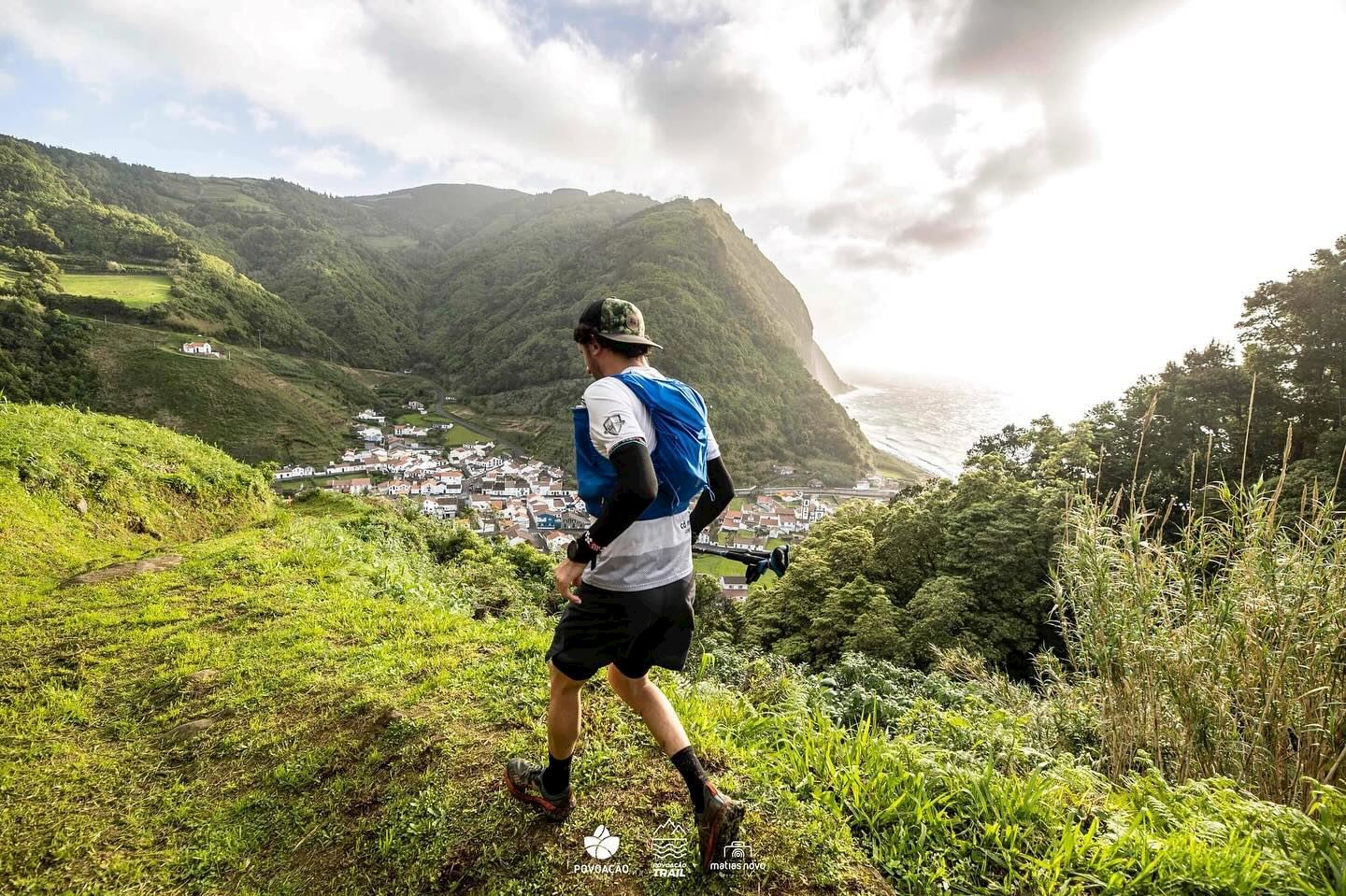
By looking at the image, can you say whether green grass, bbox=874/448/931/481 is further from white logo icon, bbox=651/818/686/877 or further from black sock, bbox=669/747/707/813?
black sock, bbox=669/747/707/813

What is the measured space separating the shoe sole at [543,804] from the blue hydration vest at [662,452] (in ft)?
4.74

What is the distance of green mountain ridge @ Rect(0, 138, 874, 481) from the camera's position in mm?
79438

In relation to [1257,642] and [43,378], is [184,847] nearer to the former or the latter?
[1257,642]

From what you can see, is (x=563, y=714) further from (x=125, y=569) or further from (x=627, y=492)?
(x=125, y=569)

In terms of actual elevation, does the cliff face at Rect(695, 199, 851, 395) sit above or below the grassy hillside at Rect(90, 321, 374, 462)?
above

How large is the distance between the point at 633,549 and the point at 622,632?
0.33 meters

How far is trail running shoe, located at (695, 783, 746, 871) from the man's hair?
178cm

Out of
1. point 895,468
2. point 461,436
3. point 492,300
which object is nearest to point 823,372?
point 895,468

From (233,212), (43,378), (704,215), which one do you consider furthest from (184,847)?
(233,212)

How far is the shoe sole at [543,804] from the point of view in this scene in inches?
89.7

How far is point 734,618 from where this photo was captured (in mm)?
18250

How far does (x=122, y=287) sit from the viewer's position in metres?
69.8

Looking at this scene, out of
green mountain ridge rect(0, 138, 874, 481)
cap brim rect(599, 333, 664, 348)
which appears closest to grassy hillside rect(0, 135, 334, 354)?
green mountain ridge rect(0, 138, 874, 481)

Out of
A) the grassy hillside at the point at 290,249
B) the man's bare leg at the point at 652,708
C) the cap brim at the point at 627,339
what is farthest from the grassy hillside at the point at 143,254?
the man's bare leg at the point at 652,708
